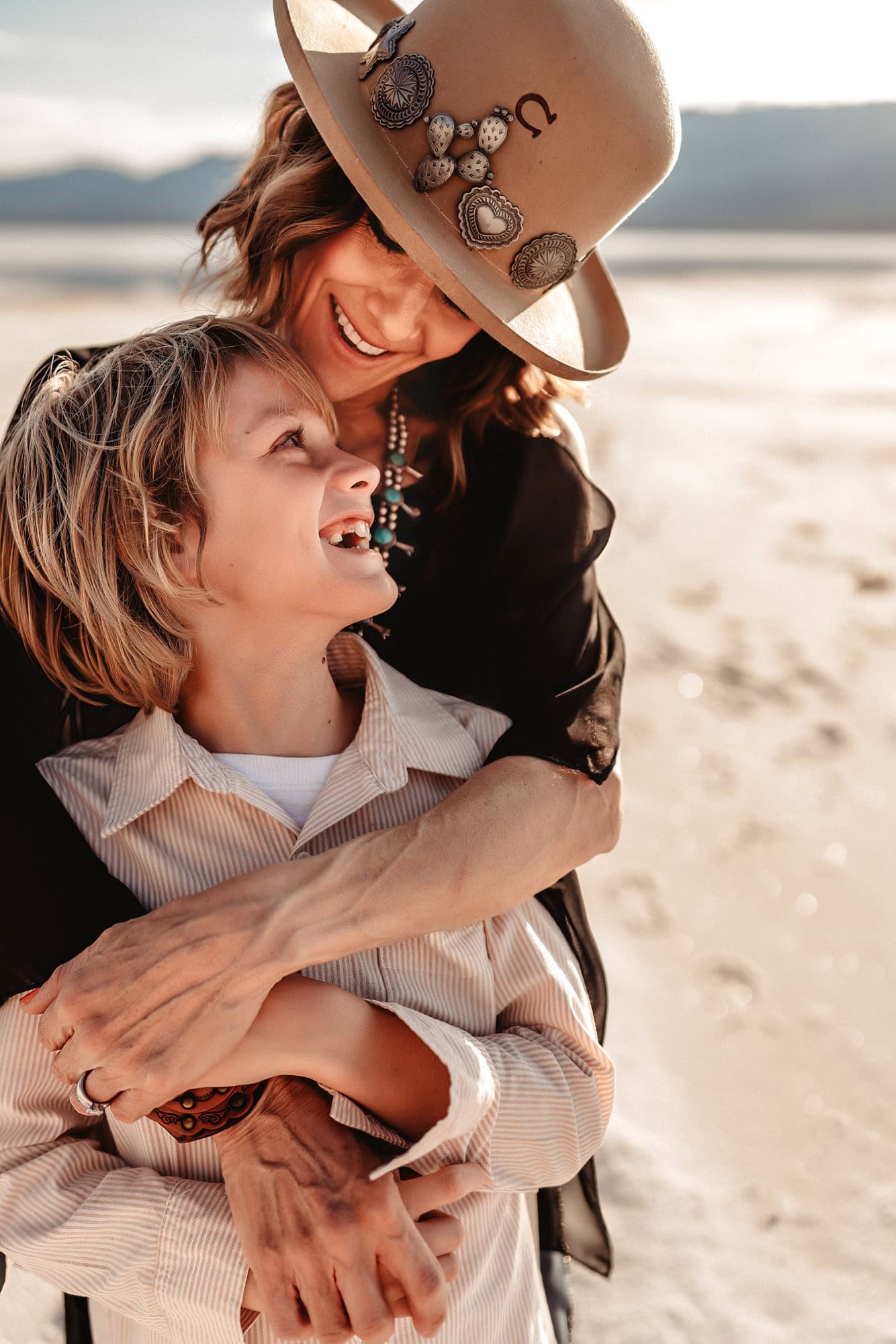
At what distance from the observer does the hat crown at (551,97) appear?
Result: 1539 millimetres

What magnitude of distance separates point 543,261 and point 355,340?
1.01 ft

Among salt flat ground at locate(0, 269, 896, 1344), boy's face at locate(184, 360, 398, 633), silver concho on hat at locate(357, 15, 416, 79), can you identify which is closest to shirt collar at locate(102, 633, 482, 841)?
boy's face at locate(184, 360, 398, 633)

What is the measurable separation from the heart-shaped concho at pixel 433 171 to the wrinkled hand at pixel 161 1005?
1.00m

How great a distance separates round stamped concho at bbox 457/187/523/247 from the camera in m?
1.59

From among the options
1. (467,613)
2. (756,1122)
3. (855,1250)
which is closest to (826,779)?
(756,1122)

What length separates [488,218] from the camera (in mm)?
1599

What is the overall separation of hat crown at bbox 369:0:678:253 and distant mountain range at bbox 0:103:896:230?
1419 inches

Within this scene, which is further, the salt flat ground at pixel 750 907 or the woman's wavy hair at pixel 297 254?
the salt flat ground at pixel 750 907

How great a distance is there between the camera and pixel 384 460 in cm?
203

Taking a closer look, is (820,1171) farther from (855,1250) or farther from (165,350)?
(165,350)

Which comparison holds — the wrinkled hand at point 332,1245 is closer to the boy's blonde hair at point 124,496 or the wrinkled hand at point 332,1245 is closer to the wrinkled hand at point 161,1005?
the wrinkled hand at point 161,1005

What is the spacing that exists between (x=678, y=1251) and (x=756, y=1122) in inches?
15.7

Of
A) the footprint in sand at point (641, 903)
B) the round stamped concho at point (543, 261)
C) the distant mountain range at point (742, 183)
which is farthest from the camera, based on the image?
the distant mountain range at point (742, 183)

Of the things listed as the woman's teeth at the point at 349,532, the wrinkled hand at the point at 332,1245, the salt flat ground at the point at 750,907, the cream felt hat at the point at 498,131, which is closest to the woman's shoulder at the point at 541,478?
the cream felt hat at the point at 498,131
